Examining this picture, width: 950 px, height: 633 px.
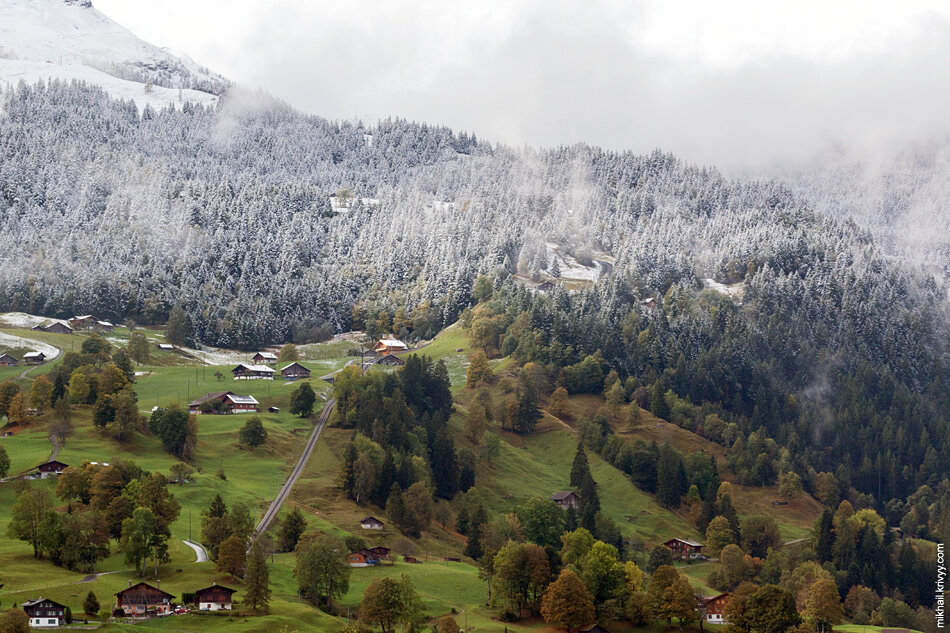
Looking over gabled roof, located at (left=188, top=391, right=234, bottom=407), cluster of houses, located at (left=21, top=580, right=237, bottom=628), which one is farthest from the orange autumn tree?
gabled roof, located at (left=188, top=391, right=234, bottom=407)

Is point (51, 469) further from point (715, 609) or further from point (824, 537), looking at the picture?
point (824, 537)

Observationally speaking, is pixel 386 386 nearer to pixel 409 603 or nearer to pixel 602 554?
pixel 602 554

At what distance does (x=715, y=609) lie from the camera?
118312 mm

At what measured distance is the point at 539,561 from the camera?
119250 millimetres

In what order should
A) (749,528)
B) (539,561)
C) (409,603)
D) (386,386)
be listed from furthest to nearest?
(386,386) → (749,528) → (539,561) → (409,603)

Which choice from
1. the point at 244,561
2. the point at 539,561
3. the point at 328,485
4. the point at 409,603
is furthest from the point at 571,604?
the point at 328,485

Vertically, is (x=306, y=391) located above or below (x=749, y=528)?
above

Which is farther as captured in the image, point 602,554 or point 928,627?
point 928,627

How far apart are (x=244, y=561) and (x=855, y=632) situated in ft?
216

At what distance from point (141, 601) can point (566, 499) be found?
82.4 m

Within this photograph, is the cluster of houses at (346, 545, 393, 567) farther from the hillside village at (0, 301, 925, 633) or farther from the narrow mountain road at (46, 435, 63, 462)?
the narrow mountain road at (46, 435, 63, 462)

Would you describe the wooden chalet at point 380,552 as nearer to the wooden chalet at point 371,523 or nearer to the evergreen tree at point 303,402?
the wooden chalet at point 371,523

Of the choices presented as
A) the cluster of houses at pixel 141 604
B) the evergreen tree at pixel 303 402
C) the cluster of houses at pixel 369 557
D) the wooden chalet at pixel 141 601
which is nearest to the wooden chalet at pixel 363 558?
the cluster of houses at pixel 369 557

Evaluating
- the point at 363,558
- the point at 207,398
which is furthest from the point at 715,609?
the point at 207,398
